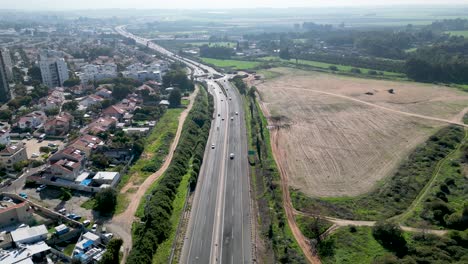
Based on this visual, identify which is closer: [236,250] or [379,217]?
[236,250]

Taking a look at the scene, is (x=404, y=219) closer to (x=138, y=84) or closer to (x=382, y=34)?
(x=138, y=84)

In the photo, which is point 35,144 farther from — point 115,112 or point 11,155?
point 115,112

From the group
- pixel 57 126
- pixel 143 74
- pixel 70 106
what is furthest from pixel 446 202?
pixel 143 74

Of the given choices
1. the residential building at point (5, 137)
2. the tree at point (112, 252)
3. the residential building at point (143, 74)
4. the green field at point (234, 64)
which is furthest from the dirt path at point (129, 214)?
the green field at point (234, 64)

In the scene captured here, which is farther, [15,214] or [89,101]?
[89,101]

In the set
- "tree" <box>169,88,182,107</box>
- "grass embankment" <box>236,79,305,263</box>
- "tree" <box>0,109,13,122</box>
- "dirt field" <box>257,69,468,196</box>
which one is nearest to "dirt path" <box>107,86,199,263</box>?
"grass embankment" <box>236,79,305,263</box>

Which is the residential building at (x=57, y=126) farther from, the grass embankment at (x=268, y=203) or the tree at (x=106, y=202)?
the grass embankment at (x=268, y=203)

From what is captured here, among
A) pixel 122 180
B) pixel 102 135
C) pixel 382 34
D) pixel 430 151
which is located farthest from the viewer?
pixel 382 34

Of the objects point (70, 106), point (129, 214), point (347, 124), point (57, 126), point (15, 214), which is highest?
point (70, 106)

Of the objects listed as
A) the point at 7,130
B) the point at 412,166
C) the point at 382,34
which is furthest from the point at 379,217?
the point at 382,34
